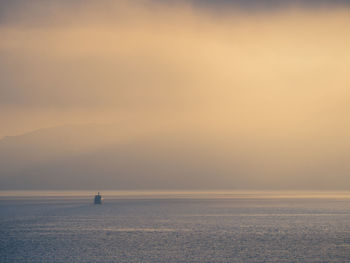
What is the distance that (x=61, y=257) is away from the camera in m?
66.0

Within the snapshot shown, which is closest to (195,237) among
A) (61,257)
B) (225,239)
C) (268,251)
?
(225,239)

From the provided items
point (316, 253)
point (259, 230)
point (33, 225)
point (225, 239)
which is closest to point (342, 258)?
point (316, 253)

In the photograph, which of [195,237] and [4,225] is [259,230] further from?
[4,225]

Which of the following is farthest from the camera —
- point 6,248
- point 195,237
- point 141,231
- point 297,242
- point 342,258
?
point 141,231

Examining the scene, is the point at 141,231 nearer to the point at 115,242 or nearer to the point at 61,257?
the point at 115,242

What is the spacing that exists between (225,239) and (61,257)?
94.4 ft

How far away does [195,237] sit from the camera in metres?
87.9

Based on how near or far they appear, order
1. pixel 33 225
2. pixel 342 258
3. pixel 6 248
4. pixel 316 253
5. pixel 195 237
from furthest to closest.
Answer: pixel 33 225
pixel 195 237
pixel 6 248
pixel 316 253
pixel 342 258

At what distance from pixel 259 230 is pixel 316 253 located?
33576 mm

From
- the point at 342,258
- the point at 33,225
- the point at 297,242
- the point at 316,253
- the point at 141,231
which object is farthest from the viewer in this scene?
the point at 33,225

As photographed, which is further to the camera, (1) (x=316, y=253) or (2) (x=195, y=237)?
(2) (x=195, y=237)

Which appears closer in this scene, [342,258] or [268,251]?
[342,258]

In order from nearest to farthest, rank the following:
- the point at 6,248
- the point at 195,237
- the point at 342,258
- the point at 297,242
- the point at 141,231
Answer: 1. the point at 342,258
2. the point at 6,248
3. the point at 297,242
4. the point at 195,237
5. the point at 141,231

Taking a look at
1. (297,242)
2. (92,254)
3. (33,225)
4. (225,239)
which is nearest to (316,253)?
(297,242)
